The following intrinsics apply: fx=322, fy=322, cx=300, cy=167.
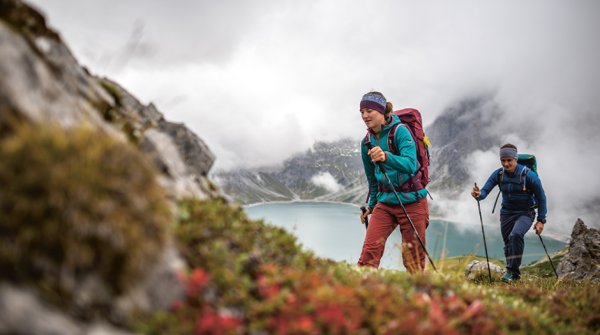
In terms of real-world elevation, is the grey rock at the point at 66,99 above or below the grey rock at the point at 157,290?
above

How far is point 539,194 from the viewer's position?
12.5 m

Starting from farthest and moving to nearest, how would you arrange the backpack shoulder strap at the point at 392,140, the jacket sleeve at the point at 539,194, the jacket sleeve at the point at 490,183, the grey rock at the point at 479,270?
1. the grey rock at the point at 479,270
2. the jacket sleeve at the point at 490,183
3. the jacket sleeve at the point at 539,194
4. the backpack shoulder strap at the point at 392,140

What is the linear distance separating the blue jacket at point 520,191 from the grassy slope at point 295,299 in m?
8.14

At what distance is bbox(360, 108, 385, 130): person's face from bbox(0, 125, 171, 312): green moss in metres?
7.07

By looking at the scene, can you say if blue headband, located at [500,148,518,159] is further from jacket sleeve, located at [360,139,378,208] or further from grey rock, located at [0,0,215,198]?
grey rock, located at [0,0,215,198]

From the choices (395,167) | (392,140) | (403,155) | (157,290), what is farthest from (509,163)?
(157,290)

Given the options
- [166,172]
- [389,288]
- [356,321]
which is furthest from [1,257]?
[389,288]

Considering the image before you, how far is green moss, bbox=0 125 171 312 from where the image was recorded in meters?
2.50

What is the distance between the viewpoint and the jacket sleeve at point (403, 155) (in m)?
8.05

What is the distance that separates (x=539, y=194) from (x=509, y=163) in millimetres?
1595

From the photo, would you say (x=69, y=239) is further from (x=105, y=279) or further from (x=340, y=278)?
(x=340, y=278)

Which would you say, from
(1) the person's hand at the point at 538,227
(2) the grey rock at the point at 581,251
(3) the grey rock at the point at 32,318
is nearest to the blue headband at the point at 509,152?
(1) the person's hand at the point at 538,227

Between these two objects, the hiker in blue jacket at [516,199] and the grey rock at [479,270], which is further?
the grey rock at [479,270]

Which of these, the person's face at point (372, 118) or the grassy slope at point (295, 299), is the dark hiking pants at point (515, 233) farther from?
the person's face at point (372, 118)
